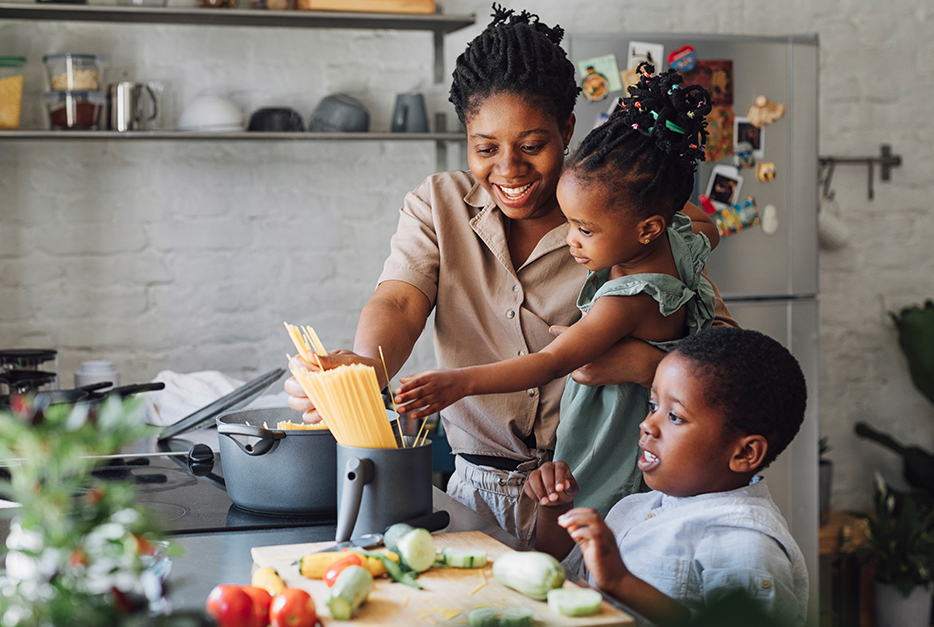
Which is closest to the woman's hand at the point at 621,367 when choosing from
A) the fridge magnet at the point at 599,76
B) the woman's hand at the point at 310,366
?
the woman's hand at the point at 310,366

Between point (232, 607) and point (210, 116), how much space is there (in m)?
2.26

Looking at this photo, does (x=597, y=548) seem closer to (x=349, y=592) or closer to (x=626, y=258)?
(x=349, y=592)

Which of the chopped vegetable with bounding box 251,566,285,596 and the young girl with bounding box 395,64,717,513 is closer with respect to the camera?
the chopped vegetable with bounding box 251,566,285,596

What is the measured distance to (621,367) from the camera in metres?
1.27

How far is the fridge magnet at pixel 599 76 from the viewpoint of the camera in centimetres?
260

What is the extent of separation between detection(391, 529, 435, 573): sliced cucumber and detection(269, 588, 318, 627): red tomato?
13 cm

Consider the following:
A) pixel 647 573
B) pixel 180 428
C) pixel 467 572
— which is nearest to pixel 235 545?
pixel 467 572

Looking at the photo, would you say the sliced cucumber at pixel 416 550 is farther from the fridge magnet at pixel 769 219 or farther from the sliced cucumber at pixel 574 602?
the fridge magnet at pixel 769 219

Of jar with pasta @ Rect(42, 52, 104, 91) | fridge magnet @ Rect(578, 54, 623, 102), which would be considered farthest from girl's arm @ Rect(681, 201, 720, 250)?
jar with pasta @ Rect(42, 52, 104, 91)

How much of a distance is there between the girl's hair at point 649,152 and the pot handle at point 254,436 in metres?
0.56

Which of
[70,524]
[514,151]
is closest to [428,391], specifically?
[514,151]

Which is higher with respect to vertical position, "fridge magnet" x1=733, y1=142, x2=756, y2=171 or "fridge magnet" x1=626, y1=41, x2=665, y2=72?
"fridge magnet" x1=626, y1=41, x2=665, y2=72

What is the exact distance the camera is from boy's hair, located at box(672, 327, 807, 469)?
1.06 m

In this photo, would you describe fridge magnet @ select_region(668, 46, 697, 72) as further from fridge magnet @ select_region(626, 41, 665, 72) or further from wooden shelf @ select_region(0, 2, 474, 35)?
wooden shelf @ select_region(0, 2, 474, 35)
